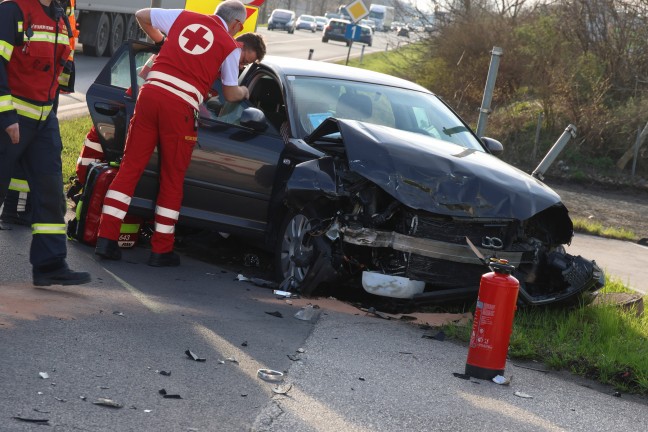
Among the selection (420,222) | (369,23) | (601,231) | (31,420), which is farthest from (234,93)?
(369,23)

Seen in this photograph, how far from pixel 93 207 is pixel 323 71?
205 cm

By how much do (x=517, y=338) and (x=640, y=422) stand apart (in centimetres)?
125

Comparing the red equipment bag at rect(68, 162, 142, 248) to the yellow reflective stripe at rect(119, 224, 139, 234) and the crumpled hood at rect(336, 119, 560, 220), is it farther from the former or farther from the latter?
the crumpled hood at rect(336, 119, 560, 220)

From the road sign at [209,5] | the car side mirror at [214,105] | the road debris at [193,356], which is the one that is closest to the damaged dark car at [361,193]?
the car side mirror at [214,105]

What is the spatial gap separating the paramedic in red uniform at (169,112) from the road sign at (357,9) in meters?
18.8

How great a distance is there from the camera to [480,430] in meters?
4.55

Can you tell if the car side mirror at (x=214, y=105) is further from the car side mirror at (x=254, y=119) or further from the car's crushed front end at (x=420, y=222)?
the car's crushed front end at (x=420, y=222)

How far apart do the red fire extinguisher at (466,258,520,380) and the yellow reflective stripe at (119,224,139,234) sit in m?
3.24

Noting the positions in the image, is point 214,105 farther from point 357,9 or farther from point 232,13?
point 357,9

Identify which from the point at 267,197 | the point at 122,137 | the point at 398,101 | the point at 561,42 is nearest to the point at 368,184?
the point at 267,197

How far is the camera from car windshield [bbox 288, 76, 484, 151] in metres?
7.73

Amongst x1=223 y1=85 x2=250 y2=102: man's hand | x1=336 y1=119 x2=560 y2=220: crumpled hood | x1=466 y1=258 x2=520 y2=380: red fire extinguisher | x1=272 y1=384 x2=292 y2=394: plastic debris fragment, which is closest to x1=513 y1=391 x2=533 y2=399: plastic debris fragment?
x1=466 y1=258 x2=520 y2=380: red fire extinguisher

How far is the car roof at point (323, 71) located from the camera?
8.07 m

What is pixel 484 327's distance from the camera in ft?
17.8
